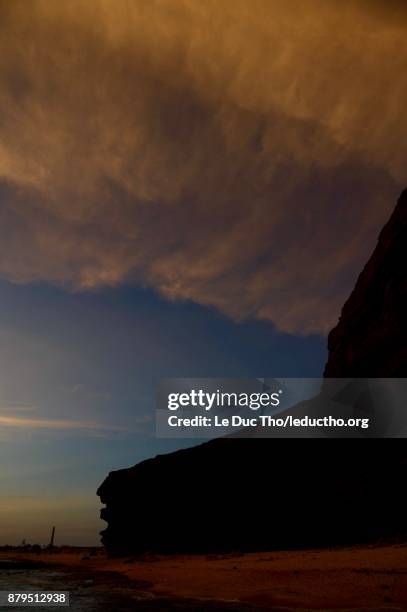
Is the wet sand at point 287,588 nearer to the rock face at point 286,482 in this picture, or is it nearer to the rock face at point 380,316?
the rock face at point 286,482

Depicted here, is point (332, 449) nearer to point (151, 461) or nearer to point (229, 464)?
point (229, 464)

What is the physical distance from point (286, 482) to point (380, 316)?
52.3ft

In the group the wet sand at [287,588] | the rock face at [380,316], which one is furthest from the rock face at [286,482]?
the wet sand at [287,588]

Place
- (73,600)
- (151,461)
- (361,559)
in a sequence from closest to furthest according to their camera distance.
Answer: (73,600) < (361,559) < (151,461)

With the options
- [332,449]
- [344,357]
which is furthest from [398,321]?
[332,449]

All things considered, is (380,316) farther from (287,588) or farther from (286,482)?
(287,588)

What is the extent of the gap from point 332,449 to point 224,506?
393 inches

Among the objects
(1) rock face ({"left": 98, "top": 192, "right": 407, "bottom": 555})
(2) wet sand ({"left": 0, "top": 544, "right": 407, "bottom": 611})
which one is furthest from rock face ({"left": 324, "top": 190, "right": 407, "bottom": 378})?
(2) wet sand ({"left": 0, "top": 544, "right": 407, "bottom": 611})

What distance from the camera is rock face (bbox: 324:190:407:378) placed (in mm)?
38156

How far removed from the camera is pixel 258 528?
38094 millimetres

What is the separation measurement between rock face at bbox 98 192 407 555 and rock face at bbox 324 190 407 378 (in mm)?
95

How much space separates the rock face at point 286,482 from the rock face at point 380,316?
0.09 m

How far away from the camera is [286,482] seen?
39.0 m

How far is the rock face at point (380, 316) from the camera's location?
38.2 metres
